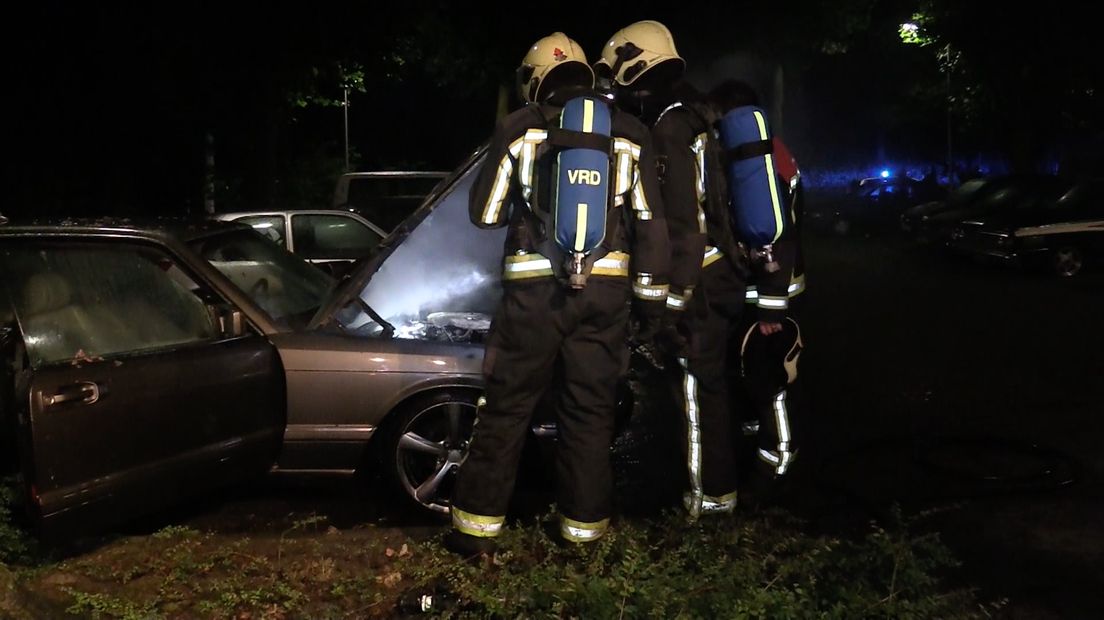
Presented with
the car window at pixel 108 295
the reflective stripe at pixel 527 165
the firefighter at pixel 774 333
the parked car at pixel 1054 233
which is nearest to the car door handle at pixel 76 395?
the car window at pixel 108 295

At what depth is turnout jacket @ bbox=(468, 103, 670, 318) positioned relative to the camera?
4.08 metres

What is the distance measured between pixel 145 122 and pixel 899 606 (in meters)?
12.5

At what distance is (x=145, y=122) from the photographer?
13812 millimetres

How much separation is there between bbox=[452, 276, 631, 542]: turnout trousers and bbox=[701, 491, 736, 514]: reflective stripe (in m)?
0.66

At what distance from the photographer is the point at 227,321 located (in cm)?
489

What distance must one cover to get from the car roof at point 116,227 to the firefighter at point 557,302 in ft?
5.70

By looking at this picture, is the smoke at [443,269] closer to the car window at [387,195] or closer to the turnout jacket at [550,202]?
the turnout jacket at [550,202]

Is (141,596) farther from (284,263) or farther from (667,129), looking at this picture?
(667,129)

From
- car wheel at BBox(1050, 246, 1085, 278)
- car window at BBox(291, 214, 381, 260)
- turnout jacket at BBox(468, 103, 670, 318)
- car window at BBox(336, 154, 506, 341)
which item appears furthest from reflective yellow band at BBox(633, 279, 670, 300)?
car wheel at BBox(1050, 246, 1085, 278)

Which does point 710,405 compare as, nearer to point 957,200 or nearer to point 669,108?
point 669,108

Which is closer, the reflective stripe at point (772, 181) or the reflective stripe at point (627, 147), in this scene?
the reflective stripe at point (627, 147)

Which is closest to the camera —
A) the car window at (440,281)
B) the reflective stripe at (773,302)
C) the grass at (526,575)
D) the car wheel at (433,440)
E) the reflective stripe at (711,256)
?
the grass at (526,575)

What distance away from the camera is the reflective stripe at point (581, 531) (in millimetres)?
4215

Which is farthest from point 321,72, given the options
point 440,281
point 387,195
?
point 440,281
